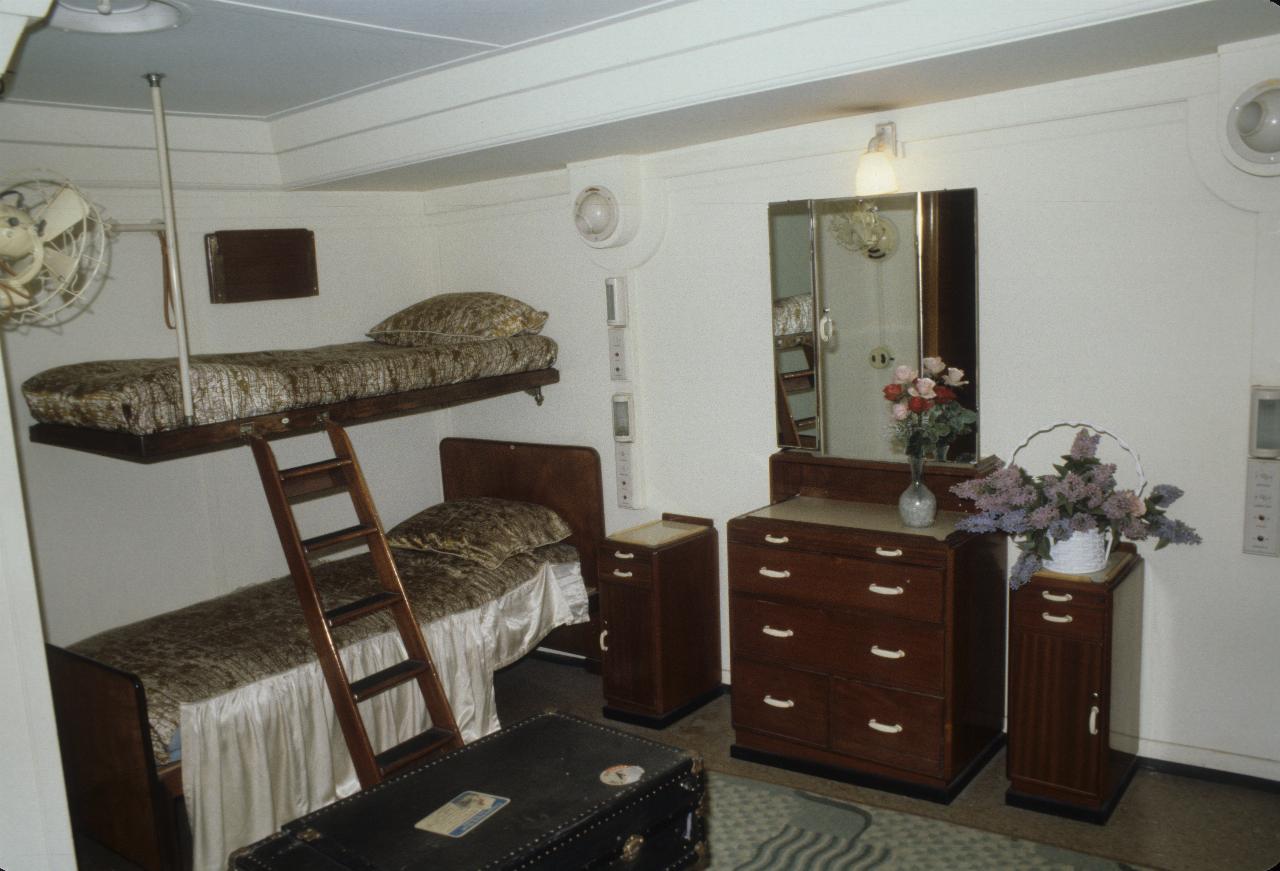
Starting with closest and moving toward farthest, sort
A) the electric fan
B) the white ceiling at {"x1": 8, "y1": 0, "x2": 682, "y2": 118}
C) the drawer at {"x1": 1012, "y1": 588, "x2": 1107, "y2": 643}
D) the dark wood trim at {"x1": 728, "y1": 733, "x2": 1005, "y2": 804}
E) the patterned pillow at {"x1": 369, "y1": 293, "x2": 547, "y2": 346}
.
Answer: the white ceiling at {"x1": 8, "y1": 0, "x2": 682, "y2": 118} < the electric fan < the drawer at {"x1": 1012, "y1": 588, "x2": 1107, "y2": 643} < the dark wood trim at {"x1": 728, "y1": 733, "x2": 1005, "y2": 804} < the patterned pillow at {"x1": 369, "y1": 293, "x2": 547, "y2": 346}

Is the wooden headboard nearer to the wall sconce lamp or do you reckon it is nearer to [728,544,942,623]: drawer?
[728,544,942,623]: drawer

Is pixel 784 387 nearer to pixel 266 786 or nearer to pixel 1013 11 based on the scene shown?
pixel 1013 11

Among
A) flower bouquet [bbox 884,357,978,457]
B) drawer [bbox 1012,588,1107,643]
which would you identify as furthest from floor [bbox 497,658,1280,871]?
flower bouquet [bbox 884,357,978,457]

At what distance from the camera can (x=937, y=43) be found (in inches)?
114

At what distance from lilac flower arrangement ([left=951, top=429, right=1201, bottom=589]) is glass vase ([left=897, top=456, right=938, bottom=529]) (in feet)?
0.66

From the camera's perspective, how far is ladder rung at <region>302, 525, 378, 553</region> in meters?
3.75

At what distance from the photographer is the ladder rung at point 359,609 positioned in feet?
12.0

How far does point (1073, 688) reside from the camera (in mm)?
3490

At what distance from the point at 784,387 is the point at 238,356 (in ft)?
7.56

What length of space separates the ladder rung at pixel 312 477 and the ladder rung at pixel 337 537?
182 mm

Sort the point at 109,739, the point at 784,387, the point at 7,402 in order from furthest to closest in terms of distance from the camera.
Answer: the point at 784,387 → the point at 109,739 → the point at 7,402

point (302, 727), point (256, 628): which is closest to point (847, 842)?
point (302, 727)

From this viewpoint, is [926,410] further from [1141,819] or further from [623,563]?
[1141,819]

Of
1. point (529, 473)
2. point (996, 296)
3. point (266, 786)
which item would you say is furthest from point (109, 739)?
point (996, 296)
